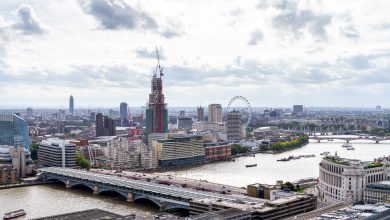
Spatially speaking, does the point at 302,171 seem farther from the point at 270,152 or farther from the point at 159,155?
the point at 270,152

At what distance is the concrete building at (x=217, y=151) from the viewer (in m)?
50.5

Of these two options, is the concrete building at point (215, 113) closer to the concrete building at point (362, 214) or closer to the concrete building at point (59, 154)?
the concrete building at point (59, 154)

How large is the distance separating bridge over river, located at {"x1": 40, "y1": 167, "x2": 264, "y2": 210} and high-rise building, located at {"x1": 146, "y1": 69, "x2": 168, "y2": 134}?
80.4 feet

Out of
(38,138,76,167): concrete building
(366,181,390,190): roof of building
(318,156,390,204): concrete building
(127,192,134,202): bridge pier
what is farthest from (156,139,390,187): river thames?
(366,181,390,190): roof of building

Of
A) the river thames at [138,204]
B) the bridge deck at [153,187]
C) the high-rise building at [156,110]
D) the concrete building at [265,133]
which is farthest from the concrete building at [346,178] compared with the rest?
the concrete building at [265,133]

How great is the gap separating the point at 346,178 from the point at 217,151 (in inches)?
961

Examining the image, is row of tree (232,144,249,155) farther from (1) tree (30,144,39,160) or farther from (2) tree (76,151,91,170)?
(1) tree (30,144,39,160)

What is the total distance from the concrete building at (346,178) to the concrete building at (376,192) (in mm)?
654

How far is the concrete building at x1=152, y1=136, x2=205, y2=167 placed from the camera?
1799 inches

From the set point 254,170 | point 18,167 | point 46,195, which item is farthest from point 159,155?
point 46,195

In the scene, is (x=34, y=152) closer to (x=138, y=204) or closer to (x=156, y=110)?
(x=156, y=110)

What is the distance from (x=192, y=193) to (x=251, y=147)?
114 ft

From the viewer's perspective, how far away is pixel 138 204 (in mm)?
28047

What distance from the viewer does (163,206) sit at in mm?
25984
